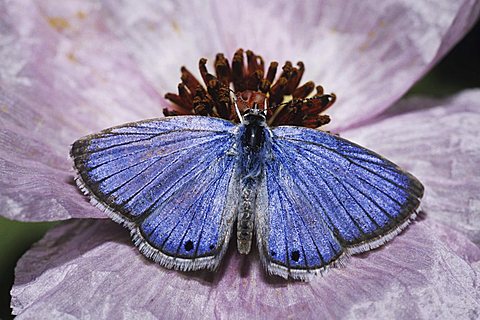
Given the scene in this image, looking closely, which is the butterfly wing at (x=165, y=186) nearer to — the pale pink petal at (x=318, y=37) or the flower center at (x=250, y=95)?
the flower center at (x=250, y=95)

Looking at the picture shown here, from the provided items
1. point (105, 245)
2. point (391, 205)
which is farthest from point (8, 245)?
point (391, 205)

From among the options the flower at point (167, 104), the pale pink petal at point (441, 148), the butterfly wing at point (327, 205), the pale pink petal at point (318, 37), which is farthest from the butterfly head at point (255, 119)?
the pale pink petal at point (318, 37)

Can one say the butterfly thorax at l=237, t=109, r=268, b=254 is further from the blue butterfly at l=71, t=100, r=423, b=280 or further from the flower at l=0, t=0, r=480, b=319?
the flower at l=0, t=0, r=480, b=319

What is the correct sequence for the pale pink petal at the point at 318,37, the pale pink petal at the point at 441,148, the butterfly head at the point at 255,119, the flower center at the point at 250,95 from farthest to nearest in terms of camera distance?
1. the pale pink petal at the point at 318,37
2. the flower center at the point at 250,95
3. the pale pink petal at the point at 441,148
4. the butterfly head at the point at 255,119

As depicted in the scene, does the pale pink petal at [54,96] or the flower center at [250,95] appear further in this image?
the flower center at [250,95]

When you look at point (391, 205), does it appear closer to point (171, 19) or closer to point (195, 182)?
point (195, 182)

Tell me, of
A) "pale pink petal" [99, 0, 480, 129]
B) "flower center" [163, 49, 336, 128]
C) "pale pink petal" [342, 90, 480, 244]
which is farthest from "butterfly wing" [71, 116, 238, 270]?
"pale pink petal" [99, 0, 480, 129]
